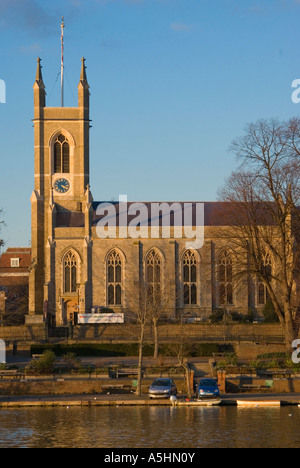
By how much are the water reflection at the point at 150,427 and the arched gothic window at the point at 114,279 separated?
140ft

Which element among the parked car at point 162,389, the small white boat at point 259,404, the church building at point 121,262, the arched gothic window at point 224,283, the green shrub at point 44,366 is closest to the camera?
the small white boat at point 259,404

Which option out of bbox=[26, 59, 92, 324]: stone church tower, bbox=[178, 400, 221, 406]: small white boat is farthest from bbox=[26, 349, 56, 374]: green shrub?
bbox=[26, 59, 92, 324]: stone church tower

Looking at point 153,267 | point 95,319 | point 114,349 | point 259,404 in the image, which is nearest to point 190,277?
point 153,267

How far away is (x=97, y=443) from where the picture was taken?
119ft

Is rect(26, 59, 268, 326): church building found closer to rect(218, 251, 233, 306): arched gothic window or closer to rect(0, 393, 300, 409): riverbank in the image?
rect(218, 251, 233, 306): arched gothic window

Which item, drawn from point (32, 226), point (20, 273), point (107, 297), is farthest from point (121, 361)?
point (20, 273)

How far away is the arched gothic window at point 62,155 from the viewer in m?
94.6

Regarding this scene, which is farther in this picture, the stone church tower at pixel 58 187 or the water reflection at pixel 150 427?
the stone church tower at pixel 58 187

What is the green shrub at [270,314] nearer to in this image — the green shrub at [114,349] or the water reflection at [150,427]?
the green shrub at [114,349]

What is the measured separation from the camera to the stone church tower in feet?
294

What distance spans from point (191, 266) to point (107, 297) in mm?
9060

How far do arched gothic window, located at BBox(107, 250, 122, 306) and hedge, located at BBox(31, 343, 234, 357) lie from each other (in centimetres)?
1815

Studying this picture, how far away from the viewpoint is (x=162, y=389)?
48.4 meters

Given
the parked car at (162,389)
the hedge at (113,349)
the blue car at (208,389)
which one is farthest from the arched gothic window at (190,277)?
the blue car at (208,389)
